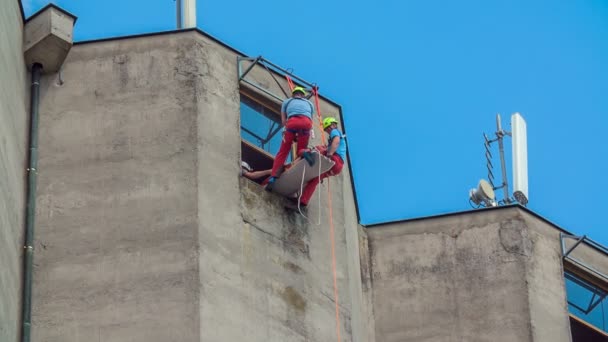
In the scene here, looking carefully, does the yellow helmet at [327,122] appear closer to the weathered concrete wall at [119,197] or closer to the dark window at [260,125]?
the dark window at [260,125]

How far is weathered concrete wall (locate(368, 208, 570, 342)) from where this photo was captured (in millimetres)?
31047

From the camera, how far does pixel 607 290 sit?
32.4m

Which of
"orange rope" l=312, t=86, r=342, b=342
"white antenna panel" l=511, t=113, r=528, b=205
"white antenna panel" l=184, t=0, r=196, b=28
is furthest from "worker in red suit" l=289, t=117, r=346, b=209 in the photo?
"white antenna panel" l=511, t=113, r=528, b=205

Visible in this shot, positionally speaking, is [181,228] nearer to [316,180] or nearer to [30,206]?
[30,206]

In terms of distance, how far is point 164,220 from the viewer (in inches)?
1067

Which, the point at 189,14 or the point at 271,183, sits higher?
the point at 189,14

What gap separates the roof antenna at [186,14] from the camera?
2983 cm

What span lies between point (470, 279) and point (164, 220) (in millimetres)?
6547

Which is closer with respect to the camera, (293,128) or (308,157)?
(308,157)

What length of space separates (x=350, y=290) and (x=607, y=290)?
5.62 metres

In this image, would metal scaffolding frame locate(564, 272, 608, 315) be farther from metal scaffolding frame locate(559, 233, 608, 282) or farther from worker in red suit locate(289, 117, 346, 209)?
worker in red suit locate(289, 117, 346, 209)

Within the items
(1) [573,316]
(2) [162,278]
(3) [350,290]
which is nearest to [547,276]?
(1) [573,316]

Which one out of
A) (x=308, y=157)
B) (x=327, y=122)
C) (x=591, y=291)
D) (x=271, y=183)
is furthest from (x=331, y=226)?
(x=591, y=291)

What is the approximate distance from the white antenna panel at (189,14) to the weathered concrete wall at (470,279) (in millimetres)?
5084
